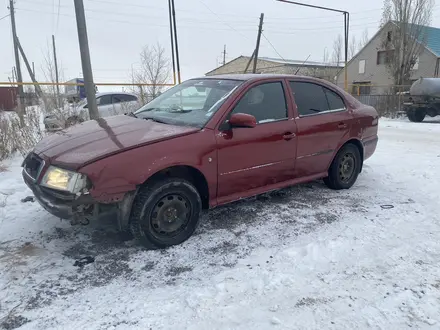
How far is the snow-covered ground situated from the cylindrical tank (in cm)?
1164

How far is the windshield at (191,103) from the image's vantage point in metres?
3.69

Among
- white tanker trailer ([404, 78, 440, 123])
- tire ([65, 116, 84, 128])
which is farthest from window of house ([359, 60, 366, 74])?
tire ([65, 116, 84, 128])

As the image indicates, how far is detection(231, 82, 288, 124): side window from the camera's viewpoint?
12.6 ft

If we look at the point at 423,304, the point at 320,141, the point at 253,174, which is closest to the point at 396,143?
the point at 320,141

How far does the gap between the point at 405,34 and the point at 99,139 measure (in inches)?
945

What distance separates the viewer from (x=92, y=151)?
3047 mm

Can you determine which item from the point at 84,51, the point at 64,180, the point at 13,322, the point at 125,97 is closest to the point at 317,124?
the point at 64,180

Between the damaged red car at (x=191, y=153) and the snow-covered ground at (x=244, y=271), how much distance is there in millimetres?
360

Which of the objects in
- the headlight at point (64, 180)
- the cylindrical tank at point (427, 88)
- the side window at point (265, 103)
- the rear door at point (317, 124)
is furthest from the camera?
the cylindrical tank at point (427, 88)

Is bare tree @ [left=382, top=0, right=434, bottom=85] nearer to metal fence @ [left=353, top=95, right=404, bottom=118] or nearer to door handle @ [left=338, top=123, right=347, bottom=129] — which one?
metal fence @ [left=353, top=95, right=404, bottom=118]

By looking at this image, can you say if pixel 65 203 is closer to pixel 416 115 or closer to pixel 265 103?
pixel 265 103

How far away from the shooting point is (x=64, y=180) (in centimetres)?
294

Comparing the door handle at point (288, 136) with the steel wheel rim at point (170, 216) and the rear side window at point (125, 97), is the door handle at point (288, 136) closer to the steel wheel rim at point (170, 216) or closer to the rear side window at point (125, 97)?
the steel wheel rim at point (170, 216)

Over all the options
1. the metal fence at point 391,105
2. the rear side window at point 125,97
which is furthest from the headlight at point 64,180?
the metal fence at point 391,105
